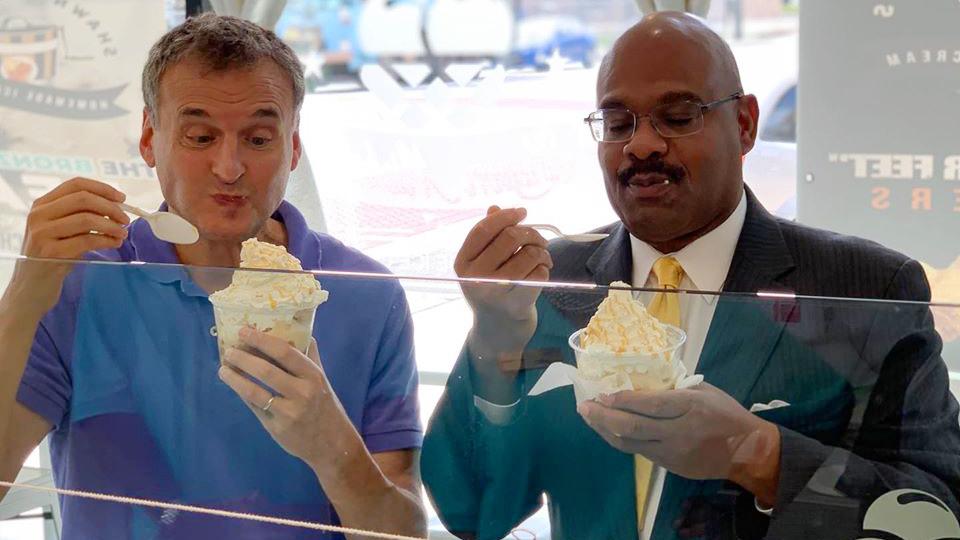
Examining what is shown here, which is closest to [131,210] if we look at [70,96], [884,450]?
[884,450]

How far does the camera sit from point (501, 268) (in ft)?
4.94

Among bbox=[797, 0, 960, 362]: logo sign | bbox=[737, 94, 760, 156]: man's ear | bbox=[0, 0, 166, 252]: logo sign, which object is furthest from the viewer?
bbox=[0, 0, 166, 252]: logo sign

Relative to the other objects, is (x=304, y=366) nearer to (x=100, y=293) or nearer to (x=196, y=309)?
(x=196, y=309)

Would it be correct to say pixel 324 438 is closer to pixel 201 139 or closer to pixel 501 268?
pixel 501 268

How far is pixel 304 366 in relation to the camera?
4.61 feet

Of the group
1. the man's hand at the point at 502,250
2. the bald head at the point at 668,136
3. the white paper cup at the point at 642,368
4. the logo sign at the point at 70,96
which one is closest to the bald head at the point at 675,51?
the bald head at the point at 668,136

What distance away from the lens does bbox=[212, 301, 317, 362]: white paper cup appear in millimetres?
1398

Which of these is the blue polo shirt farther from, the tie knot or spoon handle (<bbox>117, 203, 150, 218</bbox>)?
the tie knot

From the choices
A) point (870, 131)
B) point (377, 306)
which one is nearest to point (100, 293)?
point (377, 306)

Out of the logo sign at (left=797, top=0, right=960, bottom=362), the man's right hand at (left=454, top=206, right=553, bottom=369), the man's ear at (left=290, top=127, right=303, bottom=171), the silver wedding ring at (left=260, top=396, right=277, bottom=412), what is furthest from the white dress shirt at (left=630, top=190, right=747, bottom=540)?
the logo sign at (left=797, top=0, right=960, bottom=362)

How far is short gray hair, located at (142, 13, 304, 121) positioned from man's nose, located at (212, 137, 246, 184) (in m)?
0.12

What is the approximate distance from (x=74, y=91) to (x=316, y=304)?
3.97 meters

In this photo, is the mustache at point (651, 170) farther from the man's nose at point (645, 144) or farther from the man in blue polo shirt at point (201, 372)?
the man in blue polo shirt at point (201, 372)

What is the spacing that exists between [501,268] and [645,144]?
0.43 metres
